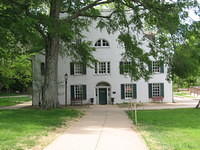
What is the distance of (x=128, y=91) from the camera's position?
33906 millimetres

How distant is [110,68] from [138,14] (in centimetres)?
1356

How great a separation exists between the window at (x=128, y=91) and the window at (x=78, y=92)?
423cm

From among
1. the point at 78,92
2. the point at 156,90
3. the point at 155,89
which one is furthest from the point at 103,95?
the point at 156,90

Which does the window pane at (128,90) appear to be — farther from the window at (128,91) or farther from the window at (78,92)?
the window at (78,92)

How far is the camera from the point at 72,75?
34.1 m

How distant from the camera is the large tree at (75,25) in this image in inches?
708

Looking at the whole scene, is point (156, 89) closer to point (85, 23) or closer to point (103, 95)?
point (103, 95)

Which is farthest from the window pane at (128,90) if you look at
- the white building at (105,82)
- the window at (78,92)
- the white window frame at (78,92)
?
the white window frame at (78,92)

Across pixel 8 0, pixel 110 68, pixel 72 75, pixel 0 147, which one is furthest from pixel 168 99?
pixel 0 147

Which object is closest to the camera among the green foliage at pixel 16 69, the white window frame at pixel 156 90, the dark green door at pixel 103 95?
the green foliage at pixel 16 69

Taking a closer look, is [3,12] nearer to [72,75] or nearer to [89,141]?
[89,141]

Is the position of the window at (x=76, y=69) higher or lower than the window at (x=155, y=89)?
higher

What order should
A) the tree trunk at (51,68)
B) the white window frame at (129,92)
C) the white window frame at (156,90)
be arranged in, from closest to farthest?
the tree trunk at (51,68), the white window frame at (129,92), the white window frame at (156,90)

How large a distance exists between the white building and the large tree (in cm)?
730
